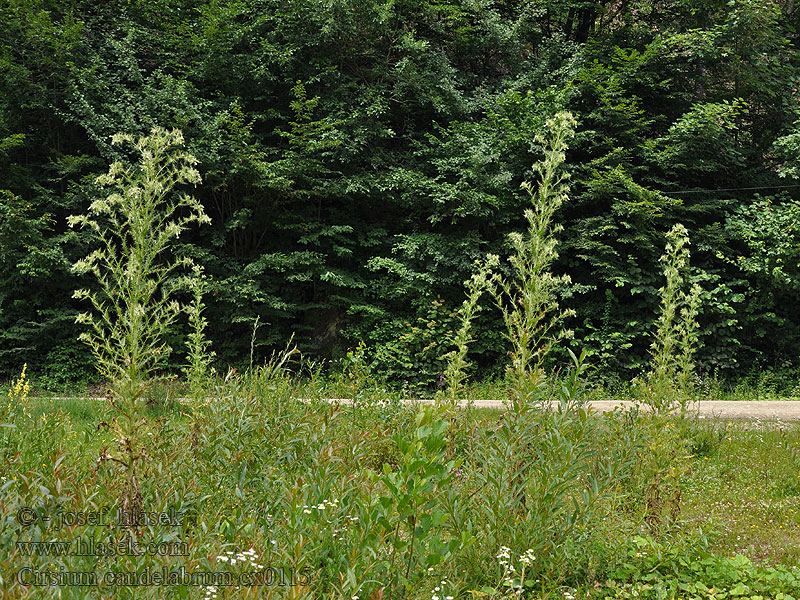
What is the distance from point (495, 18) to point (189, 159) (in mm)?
10135

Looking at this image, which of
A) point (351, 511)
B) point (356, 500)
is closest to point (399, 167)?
point (351, 511)

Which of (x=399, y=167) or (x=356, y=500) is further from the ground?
(x=399, y=167)

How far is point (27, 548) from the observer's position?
6.24 feet

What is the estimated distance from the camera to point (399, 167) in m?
11.0

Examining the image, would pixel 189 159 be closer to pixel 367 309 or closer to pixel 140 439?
pixel 140 439

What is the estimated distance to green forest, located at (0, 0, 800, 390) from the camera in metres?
9.98

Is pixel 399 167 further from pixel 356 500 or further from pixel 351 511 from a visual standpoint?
pixel 356 500

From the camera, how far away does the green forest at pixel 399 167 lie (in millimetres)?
9977

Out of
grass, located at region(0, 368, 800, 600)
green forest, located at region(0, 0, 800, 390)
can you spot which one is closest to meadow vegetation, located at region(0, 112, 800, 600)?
grass, located at region(0, 368, 800, 600)

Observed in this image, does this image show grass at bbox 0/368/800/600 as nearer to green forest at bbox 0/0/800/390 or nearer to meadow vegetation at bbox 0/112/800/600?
meadow vegetation at bbox 0/112/800/600

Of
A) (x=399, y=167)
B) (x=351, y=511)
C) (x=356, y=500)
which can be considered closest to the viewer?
(x=356, y=500)

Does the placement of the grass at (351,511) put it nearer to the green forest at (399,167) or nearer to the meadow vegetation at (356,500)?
the meadow vegetation at (356,500)

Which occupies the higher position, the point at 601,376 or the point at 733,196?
the point at 733,196

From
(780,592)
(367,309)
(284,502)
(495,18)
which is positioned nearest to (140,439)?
(284,502)
